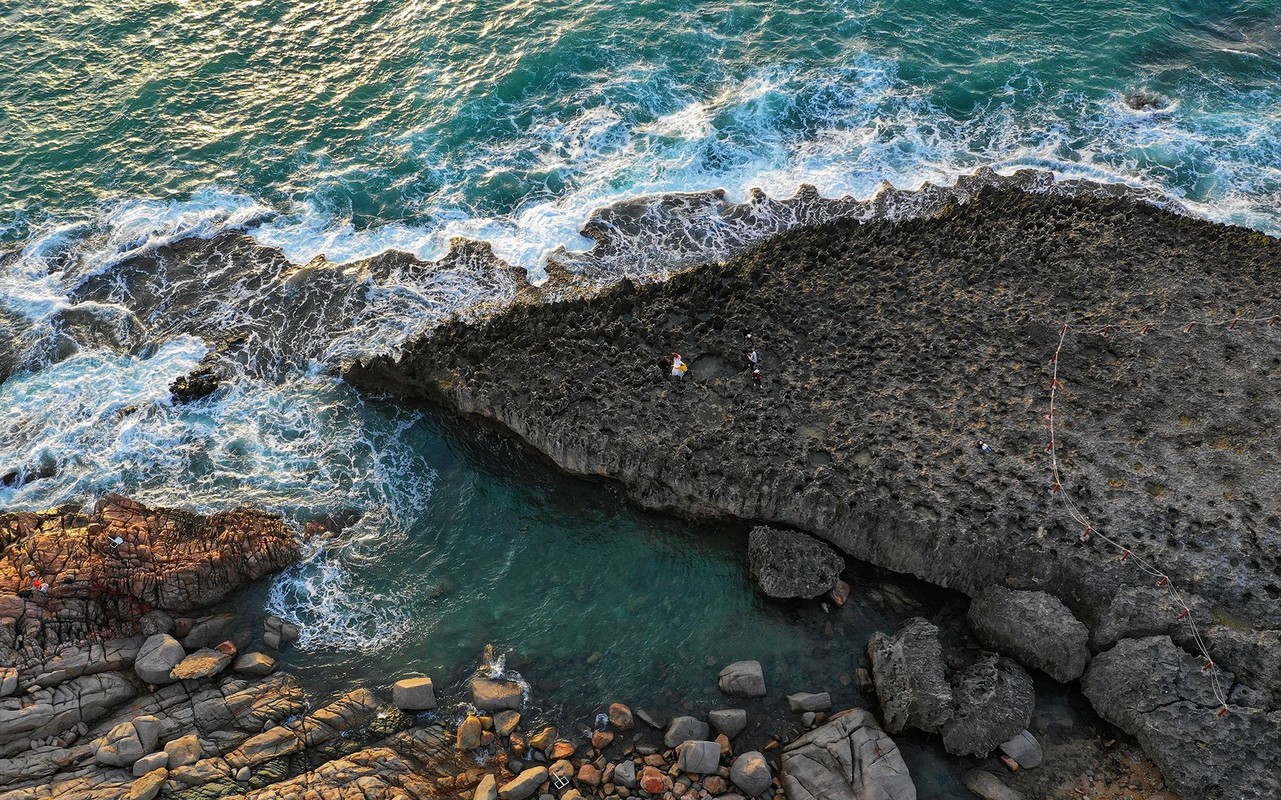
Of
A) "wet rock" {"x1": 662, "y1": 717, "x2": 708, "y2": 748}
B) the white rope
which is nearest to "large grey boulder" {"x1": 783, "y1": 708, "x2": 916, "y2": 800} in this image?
"wet rock" {"x1": 662, "y1": 717, "x2": 708, "y2": 748}

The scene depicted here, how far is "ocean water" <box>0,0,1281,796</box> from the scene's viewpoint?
24.1 m

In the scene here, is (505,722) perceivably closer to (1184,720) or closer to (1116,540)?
(1184,720)

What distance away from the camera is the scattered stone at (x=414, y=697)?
2142 cm

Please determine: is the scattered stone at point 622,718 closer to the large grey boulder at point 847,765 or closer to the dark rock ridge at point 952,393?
the large grey boulder at point 847,765

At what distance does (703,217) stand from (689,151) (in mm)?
4808

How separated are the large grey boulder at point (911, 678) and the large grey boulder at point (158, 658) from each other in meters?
18.7

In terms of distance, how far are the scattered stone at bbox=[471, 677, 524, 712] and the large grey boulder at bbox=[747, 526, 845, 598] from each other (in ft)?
24.9

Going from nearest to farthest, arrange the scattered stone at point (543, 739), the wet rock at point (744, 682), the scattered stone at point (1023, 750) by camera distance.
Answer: the scattered stone at point (1023, 750), the scattered stone at point (543, 739), the wet rock at point (744, 682)

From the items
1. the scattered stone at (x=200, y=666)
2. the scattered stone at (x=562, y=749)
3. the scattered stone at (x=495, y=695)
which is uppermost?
the scattered stone at (x=200, y=666)

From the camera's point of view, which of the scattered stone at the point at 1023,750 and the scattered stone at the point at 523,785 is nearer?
the scattered stone at the point at 523,785

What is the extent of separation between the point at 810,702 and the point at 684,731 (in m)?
3.45

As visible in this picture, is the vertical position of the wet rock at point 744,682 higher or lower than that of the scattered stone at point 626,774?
higher

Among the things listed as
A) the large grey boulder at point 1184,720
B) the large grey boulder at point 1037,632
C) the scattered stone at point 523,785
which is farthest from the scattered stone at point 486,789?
the large grey boulder at point 1184,720

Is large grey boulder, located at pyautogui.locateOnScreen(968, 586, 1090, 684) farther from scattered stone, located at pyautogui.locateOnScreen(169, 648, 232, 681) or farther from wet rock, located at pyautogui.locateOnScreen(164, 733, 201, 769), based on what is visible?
scattered stone, located at pyautogui.locateOnScreen(169, 648, 232, 681)
